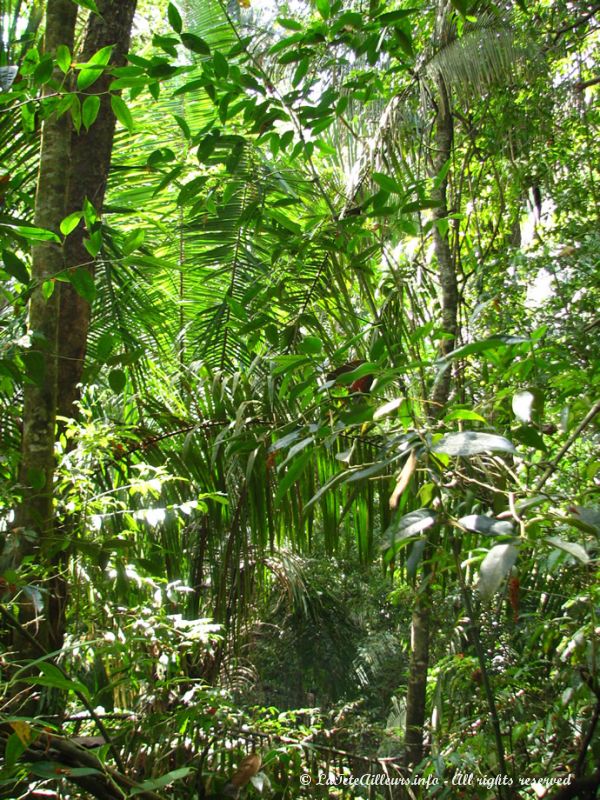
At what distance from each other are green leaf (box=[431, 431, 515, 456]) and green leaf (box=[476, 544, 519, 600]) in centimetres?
12

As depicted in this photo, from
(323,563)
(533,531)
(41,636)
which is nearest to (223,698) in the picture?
(41,636)

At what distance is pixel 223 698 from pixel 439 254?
7.60ft

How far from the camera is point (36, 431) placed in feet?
4.56

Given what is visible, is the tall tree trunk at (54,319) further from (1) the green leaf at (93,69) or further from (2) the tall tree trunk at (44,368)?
(1) the green leaf at (93,69)

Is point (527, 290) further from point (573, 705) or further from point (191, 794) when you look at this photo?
point (191, 794)

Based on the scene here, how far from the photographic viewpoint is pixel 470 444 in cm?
78

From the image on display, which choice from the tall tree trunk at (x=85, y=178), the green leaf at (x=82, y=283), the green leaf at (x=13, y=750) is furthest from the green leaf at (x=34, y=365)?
the green leaf at (x=13, y=750)

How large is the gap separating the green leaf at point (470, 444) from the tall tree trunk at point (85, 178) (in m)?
1.14

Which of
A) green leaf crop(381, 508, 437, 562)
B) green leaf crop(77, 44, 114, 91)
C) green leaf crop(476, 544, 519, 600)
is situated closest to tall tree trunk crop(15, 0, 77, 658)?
green leaf crop(77, 44, 114, 91)

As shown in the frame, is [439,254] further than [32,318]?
Yes

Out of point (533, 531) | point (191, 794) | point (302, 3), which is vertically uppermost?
point (302, 3)

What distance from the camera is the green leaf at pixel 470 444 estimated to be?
2.45 ft

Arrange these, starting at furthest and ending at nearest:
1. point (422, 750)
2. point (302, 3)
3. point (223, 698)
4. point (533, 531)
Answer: point (302, 3)
point (422, 750)
point (223, 698)
point (533, 531)

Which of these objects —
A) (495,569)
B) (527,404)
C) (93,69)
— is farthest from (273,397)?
(495,569)
